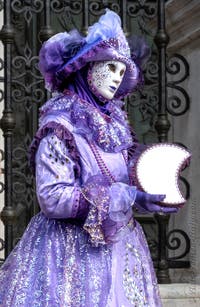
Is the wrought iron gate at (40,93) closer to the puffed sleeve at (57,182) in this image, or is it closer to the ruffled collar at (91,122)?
the ruffled collar at (91,122)

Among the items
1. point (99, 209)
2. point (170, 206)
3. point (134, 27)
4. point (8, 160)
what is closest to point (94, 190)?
point (99, 209)

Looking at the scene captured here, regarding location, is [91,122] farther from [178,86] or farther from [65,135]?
[178,86]

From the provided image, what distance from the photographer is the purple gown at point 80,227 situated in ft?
10.9

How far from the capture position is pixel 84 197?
3.31 m

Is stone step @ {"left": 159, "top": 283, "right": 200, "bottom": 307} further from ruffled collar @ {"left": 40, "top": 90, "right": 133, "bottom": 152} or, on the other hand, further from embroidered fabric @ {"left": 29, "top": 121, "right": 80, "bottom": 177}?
embroidered fabric @ {"left": 29, "top": 121, "right": 80, "bottom": 177}

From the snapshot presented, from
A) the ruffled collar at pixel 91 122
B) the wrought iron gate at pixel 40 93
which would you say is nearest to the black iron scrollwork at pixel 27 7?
the wrought iron gate at pixel 40 93

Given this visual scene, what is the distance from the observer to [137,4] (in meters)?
5.41

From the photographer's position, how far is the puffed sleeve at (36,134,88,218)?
330 centimetres

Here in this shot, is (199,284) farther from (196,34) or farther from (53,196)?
(53,196)

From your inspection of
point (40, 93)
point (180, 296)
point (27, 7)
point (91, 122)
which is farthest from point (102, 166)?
point (27, 7)

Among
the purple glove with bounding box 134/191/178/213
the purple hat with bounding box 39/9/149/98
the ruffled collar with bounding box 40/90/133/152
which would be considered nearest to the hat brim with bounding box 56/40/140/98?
the purple hat with bounding box 39/9/149/98

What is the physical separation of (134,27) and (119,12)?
115cm

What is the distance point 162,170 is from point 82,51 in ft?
1.85

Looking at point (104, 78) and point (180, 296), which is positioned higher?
point (104, 78)
